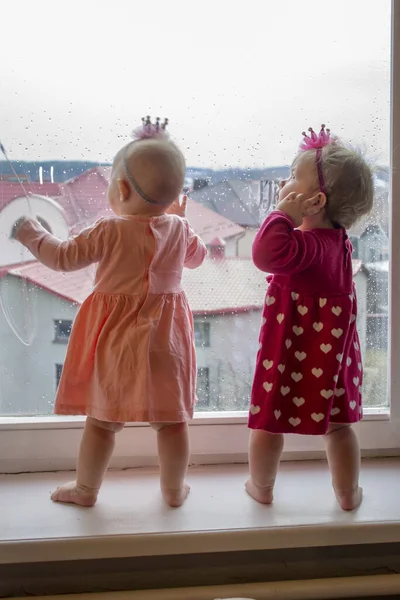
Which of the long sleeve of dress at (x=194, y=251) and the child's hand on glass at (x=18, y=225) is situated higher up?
the child's hand on glass at (x=18, y=225)

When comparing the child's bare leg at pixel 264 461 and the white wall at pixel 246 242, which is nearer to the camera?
the child's bare leg at pixel 264 461

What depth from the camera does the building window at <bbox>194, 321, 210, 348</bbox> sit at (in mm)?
1205

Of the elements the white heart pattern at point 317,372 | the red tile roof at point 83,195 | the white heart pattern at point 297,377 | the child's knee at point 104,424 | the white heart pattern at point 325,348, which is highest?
the red tile roof at point 83,195

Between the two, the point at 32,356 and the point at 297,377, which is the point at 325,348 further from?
the point at 32,356

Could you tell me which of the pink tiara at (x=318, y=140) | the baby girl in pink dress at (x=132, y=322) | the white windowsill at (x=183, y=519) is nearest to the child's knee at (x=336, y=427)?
the white windowsill at (x=183, y=519)

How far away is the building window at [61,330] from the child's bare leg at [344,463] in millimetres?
461

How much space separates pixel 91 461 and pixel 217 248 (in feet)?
1.36

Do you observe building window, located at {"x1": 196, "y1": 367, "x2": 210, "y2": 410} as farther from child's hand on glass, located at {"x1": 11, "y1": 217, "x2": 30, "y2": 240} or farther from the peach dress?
child's hand on glass, located at {"x1": 11, "y1": 217, "x2": 30, "y2": 240}

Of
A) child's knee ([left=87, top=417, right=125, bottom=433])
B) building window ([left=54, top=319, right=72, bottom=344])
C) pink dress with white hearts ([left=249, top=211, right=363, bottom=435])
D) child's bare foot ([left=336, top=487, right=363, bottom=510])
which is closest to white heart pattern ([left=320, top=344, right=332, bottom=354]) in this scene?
pink dress with white hearts ([left=249, top=211, right=363, bottom=435])

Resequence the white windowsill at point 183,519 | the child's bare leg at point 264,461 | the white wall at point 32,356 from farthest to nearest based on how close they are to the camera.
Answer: the white wall at point 32,356
the child's bare leg at point 264,461
the white windowsill at point 183,519

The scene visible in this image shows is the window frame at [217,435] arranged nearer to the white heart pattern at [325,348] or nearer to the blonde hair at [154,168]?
the white heart pattern at [325,348]

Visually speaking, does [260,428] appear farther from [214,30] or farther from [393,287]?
[214,30]

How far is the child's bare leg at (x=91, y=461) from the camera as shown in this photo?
1019 millimetres

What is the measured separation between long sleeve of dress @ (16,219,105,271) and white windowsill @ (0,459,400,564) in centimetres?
36
